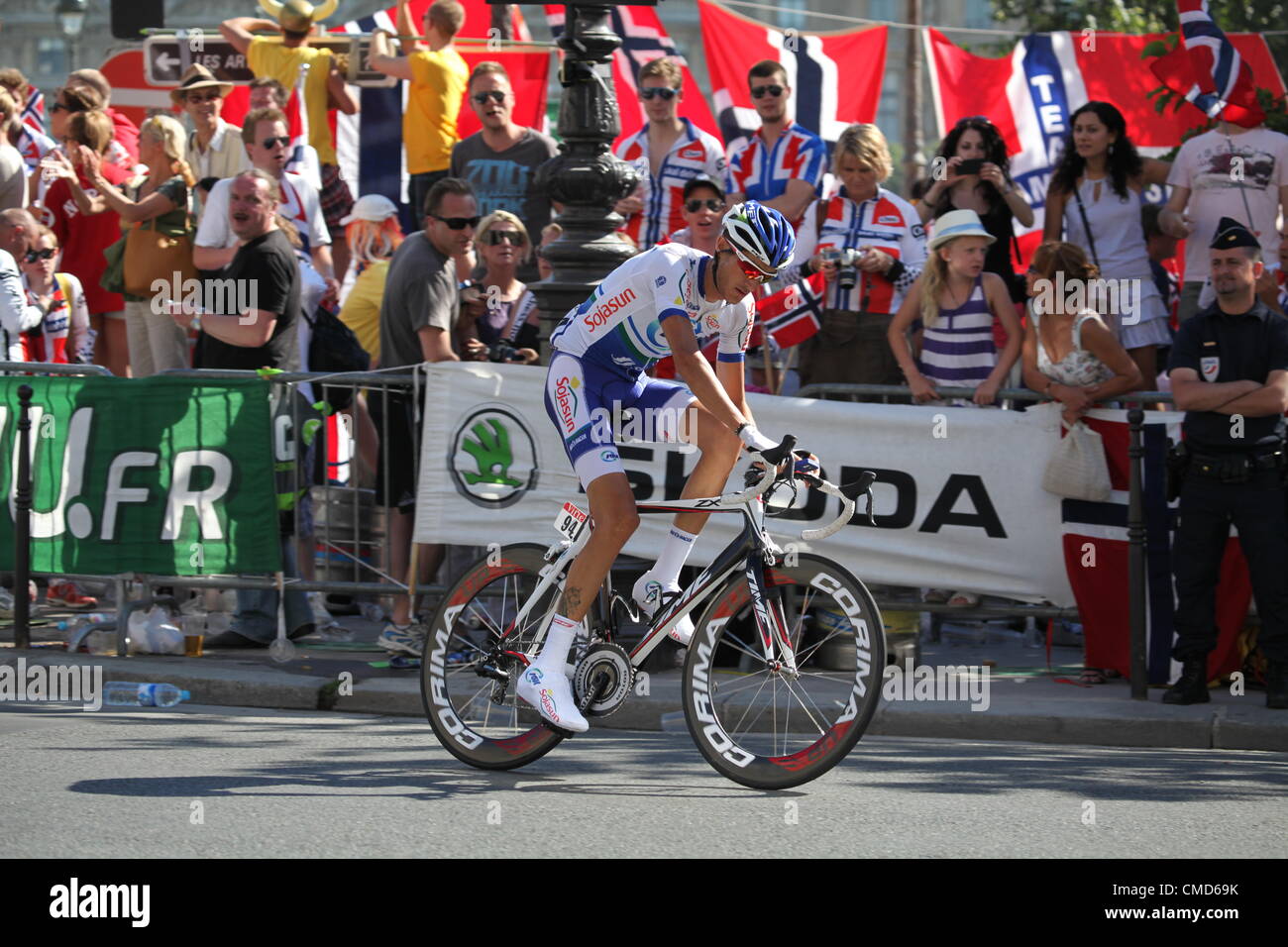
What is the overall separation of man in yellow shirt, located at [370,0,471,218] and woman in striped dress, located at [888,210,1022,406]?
4721 mm

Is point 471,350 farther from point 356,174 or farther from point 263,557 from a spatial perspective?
point 356,174

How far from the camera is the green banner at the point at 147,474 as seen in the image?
994 centimetres

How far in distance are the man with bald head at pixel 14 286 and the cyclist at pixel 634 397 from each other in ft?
16.8

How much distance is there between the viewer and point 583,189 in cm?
995

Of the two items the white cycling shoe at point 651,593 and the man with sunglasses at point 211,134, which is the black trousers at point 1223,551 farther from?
the man with sunglasses at point 211,134

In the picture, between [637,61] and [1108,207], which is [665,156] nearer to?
[1108,207]

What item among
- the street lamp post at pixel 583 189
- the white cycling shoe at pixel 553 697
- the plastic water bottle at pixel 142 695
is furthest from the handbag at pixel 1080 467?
the plastic water bottle at pixel 142 695

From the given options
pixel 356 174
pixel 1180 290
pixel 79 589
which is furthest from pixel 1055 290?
pixel 356 174

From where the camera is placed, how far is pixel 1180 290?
11383 millimetres

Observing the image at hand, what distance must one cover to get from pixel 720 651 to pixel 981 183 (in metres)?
4.96

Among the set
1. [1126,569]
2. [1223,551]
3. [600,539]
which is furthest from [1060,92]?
[600,539]

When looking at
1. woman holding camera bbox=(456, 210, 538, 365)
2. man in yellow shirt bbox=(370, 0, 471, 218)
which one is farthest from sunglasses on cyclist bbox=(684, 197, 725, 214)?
man in yellow shirt bbox=(370, 0, 471, 218)

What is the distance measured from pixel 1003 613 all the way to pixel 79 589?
5.45 meters

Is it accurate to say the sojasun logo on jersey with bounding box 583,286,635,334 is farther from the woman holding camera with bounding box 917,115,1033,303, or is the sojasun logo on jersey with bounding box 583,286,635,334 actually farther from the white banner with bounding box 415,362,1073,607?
the woman holding camera with bounding box 917,115,1033,303
